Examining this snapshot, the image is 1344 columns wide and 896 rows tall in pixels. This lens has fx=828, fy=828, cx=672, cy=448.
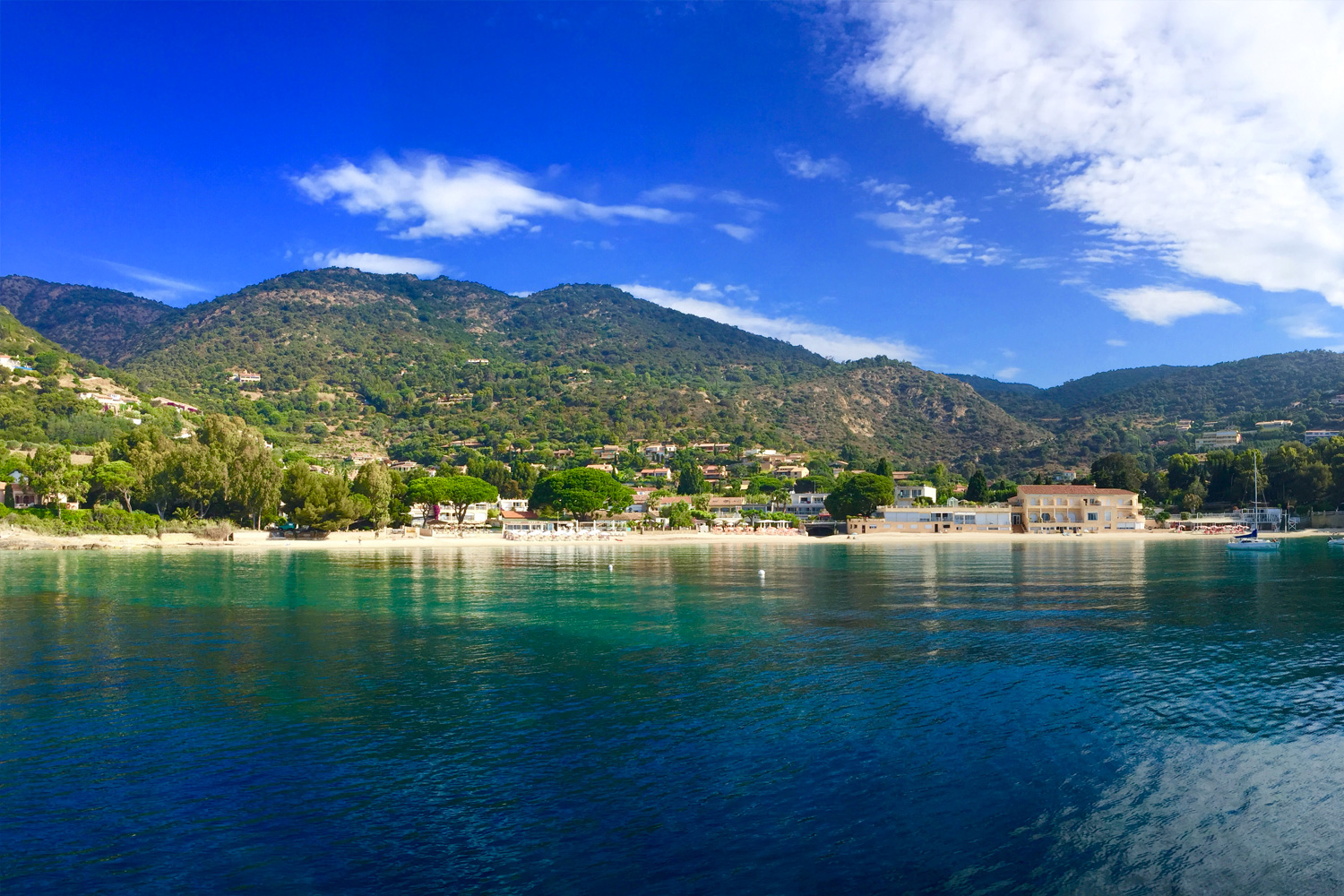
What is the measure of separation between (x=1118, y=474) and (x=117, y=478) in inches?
4997

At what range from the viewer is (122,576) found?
143 ft

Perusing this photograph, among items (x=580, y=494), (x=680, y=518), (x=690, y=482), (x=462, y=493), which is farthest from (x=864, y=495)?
(x=462, y=493)

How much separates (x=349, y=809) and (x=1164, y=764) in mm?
13116

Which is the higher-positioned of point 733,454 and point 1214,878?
point 733,454

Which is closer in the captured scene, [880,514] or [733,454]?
[880,514]

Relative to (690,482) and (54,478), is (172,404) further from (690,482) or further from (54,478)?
(690,482)

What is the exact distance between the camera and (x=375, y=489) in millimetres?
81562

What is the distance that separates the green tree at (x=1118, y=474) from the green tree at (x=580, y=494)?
72.9 meters

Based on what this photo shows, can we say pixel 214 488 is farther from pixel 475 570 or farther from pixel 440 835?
pixel 440 835

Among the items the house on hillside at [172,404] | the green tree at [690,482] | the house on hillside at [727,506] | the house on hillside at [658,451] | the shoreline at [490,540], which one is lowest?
the shoreline at [490,540]

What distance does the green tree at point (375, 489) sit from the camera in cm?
8162

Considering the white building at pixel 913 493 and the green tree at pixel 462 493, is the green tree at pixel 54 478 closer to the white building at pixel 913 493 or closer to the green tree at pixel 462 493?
the green tree at pixel 462 493

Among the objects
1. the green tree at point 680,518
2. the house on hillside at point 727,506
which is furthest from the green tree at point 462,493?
the house on hillside at point 727,506

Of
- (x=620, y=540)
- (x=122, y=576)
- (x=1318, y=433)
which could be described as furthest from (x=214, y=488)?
(x=1318, y=433)
